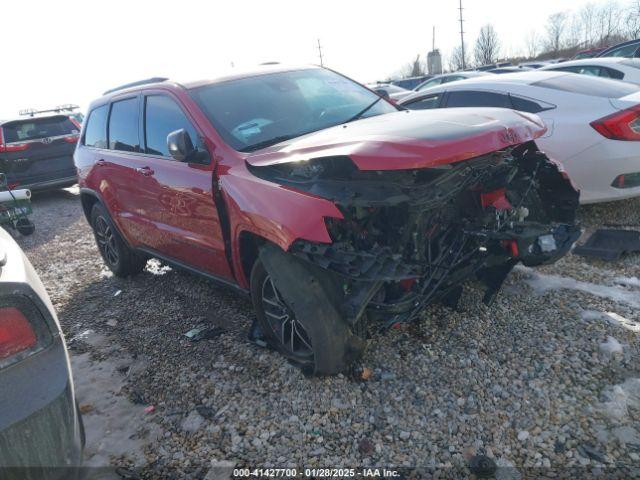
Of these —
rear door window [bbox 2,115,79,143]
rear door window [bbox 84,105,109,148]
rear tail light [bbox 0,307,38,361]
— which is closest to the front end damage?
rear tail light [bbox 0,307,38,361]

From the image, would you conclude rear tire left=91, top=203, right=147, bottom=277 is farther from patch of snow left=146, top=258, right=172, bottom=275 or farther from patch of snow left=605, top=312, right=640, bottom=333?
patch of snow left=605, top=312, right=640, bottom=333

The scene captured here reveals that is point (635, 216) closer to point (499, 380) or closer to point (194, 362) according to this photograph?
point (499, 380)

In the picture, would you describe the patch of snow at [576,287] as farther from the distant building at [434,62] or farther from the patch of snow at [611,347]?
the distant building at [434,62]

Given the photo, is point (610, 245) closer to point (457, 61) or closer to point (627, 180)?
point (627, 180)

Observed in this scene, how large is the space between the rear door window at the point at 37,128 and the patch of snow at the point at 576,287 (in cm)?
1018

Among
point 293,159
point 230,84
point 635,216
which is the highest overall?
point 230,84

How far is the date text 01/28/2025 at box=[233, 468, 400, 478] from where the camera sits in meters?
2.39

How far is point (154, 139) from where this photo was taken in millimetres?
4152

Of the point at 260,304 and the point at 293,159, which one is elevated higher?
the point at 293,159

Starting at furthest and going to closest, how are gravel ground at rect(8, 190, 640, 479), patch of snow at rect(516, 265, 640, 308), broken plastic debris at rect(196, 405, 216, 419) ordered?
patch of snow at rect(516, 265, 640, 308) → broken plastic debris at rect(196, 405, 216, 419) → gravel ground at rect(8, 190, 640, 479)

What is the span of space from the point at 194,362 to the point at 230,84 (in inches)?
85.0

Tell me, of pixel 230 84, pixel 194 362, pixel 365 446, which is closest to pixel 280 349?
pixel 194 362

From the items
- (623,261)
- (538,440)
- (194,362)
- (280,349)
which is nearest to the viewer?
(538,440)

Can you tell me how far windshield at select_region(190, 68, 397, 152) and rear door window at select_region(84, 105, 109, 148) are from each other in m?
1.84
